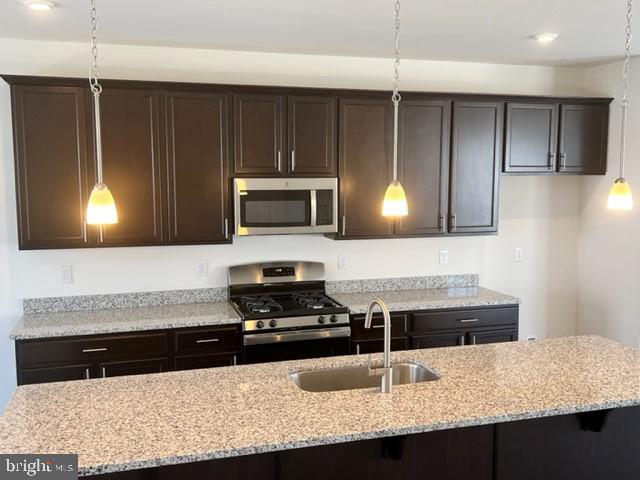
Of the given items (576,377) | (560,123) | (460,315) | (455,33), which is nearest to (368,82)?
(455,33)

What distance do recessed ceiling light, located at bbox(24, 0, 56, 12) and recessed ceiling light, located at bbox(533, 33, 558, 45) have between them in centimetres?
273

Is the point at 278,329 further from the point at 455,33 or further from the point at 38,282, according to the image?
the point at 455,33

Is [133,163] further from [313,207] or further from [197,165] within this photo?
[313,207]

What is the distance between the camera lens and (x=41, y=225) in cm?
352

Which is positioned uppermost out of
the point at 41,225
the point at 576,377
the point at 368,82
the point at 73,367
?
the point at 368,82

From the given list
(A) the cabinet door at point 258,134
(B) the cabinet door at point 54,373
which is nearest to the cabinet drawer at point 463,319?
(A) the cabinet door at point 258,134

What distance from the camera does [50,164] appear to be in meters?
3.49

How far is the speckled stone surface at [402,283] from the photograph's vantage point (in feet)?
14.5

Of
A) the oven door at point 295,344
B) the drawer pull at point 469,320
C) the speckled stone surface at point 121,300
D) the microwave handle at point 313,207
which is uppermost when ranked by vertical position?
the microwave handle at point 313,207

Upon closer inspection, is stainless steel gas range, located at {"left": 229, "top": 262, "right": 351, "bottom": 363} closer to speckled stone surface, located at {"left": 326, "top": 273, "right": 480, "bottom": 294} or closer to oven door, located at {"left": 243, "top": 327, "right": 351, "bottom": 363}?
oven door, located at {"left": 243, "top": 327, "right": 351, "bottom": 363}

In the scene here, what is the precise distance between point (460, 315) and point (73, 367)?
8.25 ft

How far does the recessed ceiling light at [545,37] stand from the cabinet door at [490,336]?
77.7 inches

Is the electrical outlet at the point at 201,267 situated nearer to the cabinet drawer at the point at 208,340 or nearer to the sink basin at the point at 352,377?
the cabinet drawer at the point at 208,340

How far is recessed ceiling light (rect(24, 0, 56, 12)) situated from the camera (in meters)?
2.83
